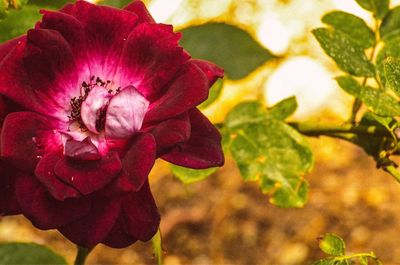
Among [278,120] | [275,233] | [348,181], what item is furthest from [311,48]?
[278,120]

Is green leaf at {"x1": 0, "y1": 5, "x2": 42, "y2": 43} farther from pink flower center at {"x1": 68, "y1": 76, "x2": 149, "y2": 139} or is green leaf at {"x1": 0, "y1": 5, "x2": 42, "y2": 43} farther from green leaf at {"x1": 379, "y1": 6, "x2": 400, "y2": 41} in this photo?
green leaf at {"x1": 379, "y1": 6, "x2": 400, "y2": 41}

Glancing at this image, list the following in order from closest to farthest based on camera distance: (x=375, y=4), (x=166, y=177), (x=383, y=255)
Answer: (x=375, y=4)
(x=383, y=255)
(x=166, y=177)

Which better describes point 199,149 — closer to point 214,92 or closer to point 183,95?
point 183,95

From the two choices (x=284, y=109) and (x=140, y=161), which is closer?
(x=140, y=161)

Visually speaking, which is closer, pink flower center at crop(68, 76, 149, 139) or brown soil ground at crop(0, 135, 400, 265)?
pink flower center at crop(68, 76, 149, 139)

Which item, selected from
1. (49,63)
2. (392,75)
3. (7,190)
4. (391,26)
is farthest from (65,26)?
(391,26)

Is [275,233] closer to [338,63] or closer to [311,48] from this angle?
[311,48]

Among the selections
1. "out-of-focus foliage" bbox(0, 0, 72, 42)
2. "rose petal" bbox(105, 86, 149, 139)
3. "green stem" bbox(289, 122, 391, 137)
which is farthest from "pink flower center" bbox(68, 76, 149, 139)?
"green stem" bbox(289, 122, 391, 137)
